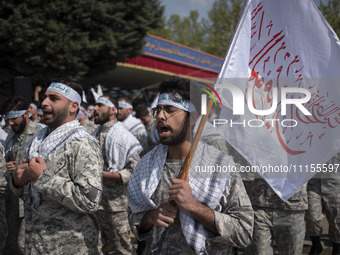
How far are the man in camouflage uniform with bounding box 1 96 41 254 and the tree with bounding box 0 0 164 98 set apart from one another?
6.54m

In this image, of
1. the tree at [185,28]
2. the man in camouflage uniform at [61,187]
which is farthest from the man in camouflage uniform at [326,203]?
the tree at [185,28]

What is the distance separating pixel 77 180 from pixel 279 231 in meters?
2.11

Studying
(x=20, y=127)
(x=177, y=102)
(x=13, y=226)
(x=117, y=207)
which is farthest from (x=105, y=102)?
(x=177, y=102)

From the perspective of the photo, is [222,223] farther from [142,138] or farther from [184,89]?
[142,138]

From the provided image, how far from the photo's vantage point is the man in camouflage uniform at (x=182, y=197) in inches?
94.1

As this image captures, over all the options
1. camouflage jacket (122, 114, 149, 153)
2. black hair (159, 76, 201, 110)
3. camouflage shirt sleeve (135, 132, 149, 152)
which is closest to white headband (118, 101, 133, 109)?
camouflage jacket (122, 114, 149, 153)

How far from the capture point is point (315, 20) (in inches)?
Result: 106

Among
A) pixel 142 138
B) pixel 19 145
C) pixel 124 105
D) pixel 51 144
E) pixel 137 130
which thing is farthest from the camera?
pixel 124 105

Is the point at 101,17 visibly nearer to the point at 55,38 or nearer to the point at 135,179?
the point at 55,38

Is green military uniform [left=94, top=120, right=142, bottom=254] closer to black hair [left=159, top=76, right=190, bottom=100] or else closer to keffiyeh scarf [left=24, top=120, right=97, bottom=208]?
keffiyeh scarf [left=24, top=120, right=97, bottom=208]

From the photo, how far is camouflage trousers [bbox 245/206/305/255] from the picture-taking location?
390cm

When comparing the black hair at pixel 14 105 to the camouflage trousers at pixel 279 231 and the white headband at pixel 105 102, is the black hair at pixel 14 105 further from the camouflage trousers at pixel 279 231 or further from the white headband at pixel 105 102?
the camouflage trousers at pixel 279 231

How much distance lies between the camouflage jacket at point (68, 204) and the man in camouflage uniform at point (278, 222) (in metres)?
1.72

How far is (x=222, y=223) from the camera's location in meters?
2.38
